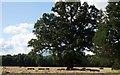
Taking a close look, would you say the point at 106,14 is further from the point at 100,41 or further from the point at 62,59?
the point at 62,59

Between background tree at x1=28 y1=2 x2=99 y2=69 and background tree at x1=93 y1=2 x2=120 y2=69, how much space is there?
24.4 ft

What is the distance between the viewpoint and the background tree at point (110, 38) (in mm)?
37406

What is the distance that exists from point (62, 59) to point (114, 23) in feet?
40.6

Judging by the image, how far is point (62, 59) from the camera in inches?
1837

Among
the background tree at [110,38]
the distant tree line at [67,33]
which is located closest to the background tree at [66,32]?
the distant tree line at [67,33]

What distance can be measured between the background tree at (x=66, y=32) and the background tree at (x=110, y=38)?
7.43m

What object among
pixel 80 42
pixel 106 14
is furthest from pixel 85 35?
pixel 106 14

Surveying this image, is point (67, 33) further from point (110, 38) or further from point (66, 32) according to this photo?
point (110, 38)

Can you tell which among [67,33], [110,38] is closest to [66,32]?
[67,33]

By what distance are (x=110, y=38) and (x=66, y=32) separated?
11.3 m

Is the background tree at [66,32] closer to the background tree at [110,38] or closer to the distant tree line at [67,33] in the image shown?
the distant tree line at [67,33]

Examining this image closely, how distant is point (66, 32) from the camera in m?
46.9

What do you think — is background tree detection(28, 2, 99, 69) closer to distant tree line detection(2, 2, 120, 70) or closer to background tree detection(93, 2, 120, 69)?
distant tree line detection(2, 2, 120, 70)

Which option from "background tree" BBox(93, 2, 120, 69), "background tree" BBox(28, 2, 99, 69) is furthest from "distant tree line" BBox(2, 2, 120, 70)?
"background tree" BBox(93, 2, 120, 69)
